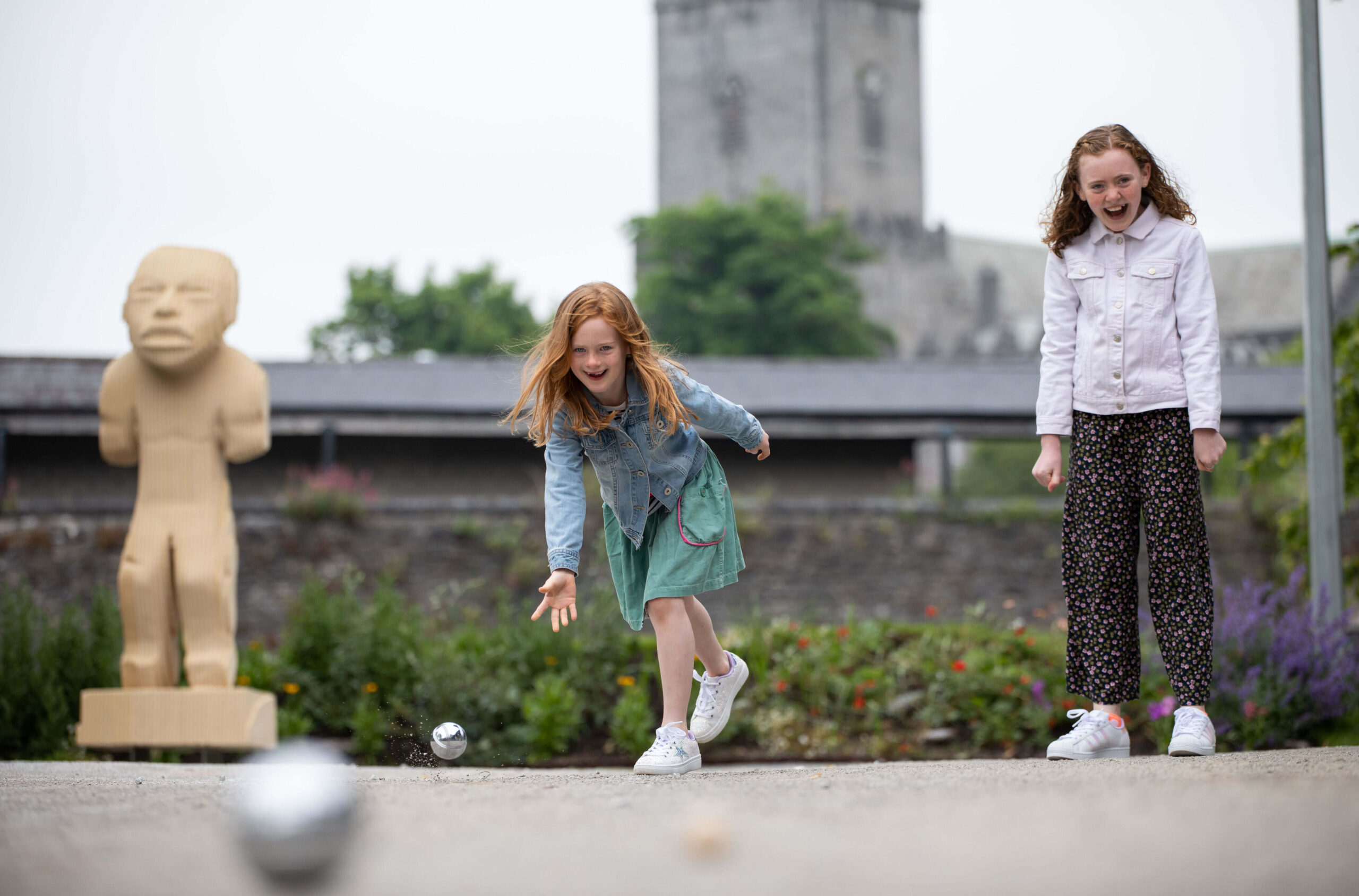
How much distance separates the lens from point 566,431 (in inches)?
153

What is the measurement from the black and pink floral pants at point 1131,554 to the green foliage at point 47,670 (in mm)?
4965

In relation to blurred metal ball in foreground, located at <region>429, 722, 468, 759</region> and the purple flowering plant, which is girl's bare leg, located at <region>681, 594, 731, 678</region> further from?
the purple flowering plant

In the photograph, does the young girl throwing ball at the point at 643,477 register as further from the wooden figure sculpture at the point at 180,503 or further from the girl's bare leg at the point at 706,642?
the wooden figure sculpture at the point at 180,503

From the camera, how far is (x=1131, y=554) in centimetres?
395

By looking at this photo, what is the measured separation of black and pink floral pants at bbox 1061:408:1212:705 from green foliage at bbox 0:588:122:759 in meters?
4.97

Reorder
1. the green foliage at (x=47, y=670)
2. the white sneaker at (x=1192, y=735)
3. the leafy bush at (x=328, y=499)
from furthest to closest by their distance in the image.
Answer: the leafy bush at (x=328, y=499) → the green foliage at (x=47, y=670) → the white sneaker at (x=1192, y=735)

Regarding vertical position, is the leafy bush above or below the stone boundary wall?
above

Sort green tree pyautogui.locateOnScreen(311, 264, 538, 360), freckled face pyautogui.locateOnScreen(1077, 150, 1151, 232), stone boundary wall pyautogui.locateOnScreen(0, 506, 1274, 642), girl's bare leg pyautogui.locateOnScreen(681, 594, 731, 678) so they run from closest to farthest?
freckled face pyautogui.locateOnScreen(1077, 150, 1151, 232) → girl's bare leg pyautogui.locateOnScreen(681, 594, 731, 678) → stone boundary wall pyautogui.locateOnScreen(0, 506, 1274, 642) → green tree pyautogui.locateOnScreen(311, 264, 538, 360)

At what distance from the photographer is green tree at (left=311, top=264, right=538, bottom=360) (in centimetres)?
3972

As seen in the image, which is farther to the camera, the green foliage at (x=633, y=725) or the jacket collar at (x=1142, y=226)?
the green foliage at (x=633, y=725)

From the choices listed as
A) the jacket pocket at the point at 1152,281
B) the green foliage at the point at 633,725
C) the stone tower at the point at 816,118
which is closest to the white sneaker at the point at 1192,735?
the jacket pocket at the point at 1152,281

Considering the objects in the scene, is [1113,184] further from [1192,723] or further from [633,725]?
[633,725]

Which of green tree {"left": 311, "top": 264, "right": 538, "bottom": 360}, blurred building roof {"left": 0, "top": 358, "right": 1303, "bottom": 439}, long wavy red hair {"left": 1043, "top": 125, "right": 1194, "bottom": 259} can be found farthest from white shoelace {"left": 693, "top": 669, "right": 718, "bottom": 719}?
green tree {"left": 311, "top": 264, "right": 538, "bottom": 360}

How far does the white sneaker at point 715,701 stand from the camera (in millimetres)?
4023
